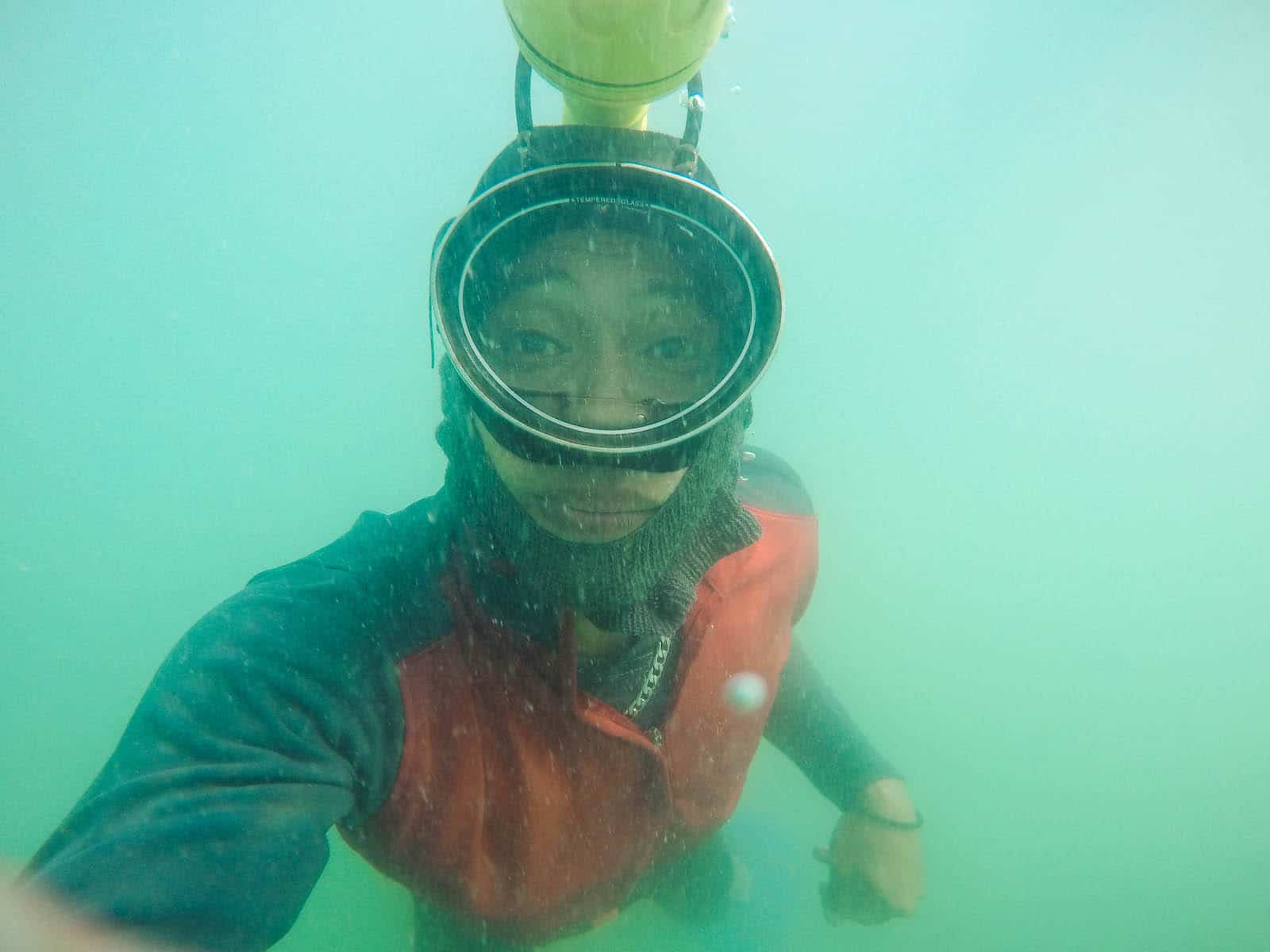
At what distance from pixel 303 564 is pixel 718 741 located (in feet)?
4.66

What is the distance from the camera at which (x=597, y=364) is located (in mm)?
1510

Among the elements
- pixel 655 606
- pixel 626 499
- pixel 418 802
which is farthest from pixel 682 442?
pixel 418 802

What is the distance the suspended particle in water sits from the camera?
2.20 meters

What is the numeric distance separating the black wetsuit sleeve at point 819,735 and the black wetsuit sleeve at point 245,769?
190cm

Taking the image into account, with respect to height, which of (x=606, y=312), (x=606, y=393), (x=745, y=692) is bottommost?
(x=745, y=692)

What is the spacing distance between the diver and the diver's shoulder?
0.85m

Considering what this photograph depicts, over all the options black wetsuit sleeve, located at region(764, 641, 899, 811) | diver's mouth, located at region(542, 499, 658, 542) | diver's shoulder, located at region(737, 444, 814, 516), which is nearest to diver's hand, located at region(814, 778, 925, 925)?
black wetsuit sleeve, located at region(764, 641, 899, 811)

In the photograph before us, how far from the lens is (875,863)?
8.09 feet

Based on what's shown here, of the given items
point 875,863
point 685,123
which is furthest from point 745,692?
point 685,123

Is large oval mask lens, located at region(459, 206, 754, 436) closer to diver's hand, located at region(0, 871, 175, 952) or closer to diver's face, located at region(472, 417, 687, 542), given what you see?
diver's face, located at region(472, 417, 687, 542)

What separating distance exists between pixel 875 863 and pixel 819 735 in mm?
515

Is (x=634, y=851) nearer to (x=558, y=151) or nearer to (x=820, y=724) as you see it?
(x=820, y=724)

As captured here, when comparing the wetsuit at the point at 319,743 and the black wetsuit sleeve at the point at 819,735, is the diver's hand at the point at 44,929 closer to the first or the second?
the wetsuit at the point at 319,743

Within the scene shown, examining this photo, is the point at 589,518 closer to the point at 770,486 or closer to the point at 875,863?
the point at 770,486
